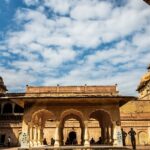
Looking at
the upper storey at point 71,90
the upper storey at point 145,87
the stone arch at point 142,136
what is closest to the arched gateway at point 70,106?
the upper storey at point 71,90

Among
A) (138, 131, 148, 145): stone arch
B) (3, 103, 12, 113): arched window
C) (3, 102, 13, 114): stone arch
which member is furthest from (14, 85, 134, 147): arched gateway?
(3, 103, 12, 113): arched window

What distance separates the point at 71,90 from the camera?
2281 centimetres

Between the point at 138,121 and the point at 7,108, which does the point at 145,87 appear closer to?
the point at 138,121

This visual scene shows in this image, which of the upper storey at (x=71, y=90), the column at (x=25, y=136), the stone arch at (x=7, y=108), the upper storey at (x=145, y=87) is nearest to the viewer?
the column at (x=25, y=136)

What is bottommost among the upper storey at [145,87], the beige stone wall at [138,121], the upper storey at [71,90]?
the beige stone wall at [138,121]

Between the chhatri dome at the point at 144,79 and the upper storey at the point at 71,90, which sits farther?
the chhatri dome at the point at 144,79

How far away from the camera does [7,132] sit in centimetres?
3709

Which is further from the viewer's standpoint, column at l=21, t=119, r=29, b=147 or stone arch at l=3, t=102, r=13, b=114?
stone arch at l=3, t=102, r=13, b=114

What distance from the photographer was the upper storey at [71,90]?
2233 centimetres

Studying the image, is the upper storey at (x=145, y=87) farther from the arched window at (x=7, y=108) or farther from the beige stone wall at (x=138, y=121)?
the arched window at (x=7, y=108)

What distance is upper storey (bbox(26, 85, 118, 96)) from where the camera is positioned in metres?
22.3

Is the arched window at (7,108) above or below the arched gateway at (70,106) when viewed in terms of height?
above

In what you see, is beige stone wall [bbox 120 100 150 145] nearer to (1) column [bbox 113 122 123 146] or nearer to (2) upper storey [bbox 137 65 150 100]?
(2) upper storey [bbox 137 65 150 100]

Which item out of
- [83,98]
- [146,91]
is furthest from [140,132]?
[83,98]
